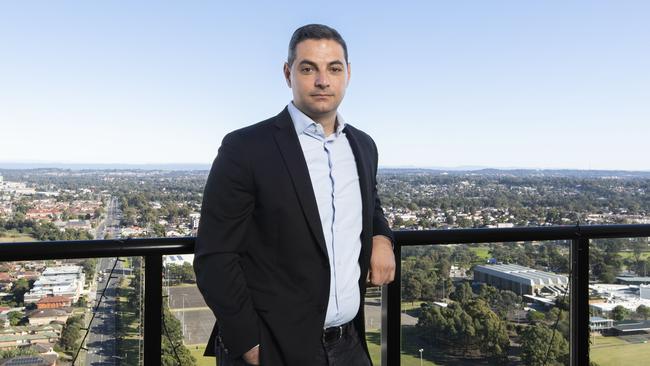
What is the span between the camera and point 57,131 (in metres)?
42.0

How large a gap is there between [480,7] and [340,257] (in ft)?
64.2

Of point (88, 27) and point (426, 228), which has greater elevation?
point (88, 27)

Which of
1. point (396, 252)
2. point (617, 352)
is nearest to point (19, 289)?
point (396, 252)

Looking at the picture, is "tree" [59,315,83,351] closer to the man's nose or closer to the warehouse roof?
the man's nose

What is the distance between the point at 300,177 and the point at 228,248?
29 cm

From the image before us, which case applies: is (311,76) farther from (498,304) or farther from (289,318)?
(498,304)

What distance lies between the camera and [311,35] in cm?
165

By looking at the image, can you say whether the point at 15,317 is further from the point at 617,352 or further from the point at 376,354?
the point at 617,352

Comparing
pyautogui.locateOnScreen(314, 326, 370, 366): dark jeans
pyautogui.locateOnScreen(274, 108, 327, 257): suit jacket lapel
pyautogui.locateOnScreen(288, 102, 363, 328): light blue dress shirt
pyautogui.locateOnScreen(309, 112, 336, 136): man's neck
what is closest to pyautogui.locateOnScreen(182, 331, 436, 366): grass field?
pyautogui.locateOnScreen(314, 326, 370, 366): dark jeans

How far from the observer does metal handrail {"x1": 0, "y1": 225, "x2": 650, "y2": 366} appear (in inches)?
73.6

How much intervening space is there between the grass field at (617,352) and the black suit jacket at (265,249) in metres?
1.94

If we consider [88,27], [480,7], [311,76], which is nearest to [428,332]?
[311,76]

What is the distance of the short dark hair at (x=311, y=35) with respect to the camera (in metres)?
1.65

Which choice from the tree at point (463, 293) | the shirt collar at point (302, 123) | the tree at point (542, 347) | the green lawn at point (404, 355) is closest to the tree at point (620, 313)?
the tree at point (542, 347)
